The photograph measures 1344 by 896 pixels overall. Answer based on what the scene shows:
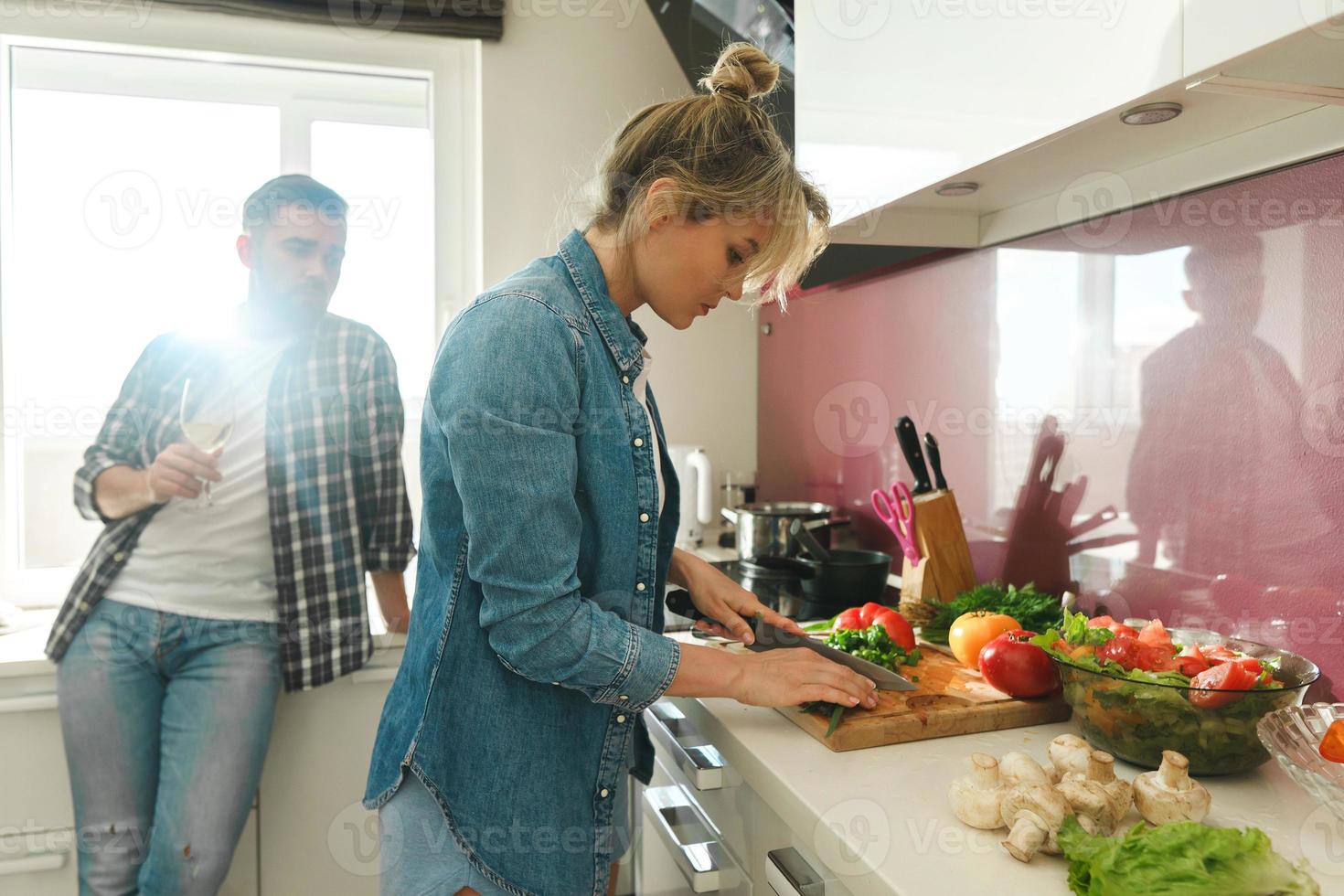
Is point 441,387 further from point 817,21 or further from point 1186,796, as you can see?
point 817,21

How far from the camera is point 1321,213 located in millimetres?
1002

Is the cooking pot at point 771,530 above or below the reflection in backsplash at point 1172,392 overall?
below

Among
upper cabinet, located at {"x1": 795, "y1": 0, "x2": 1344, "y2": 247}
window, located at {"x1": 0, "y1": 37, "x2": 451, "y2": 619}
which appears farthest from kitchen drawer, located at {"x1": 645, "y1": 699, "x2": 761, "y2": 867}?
window, located at {"x1": 0, "y1": 37, "x2": 451, "y2": 619}

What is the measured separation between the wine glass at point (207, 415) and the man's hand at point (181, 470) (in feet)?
0.08

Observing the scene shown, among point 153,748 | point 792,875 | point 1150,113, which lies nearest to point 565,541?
point 792,875

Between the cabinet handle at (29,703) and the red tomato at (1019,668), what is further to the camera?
the cabinet handle at (29,703)

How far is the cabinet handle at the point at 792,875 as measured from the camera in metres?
0.88

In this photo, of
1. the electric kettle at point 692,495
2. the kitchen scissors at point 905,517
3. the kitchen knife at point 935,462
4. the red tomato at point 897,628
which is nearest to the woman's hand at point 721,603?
the red tomato at point 897,628

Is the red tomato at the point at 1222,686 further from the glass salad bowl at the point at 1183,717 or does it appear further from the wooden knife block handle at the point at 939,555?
the wooden knife block handle at the point at 939,555

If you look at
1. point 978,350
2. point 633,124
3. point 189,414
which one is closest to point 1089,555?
point 978,350

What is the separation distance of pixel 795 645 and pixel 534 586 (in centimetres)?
48

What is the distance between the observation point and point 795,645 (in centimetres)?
121

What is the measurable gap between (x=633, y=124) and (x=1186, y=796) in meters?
0.84

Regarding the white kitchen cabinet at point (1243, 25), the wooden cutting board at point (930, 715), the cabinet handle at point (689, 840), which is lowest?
the cabinet handle at point (689, 840)
